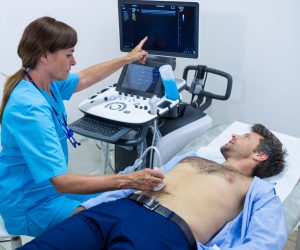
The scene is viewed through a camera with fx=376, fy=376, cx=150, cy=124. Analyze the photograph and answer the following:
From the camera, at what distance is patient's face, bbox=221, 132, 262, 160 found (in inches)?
71.2

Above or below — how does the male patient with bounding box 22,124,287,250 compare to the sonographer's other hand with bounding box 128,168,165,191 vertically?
below

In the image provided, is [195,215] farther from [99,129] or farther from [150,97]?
[150,97]

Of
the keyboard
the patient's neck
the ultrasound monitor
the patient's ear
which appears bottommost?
the patient's neck

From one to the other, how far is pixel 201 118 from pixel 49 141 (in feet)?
3.71

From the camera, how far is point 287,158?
6.54 ft

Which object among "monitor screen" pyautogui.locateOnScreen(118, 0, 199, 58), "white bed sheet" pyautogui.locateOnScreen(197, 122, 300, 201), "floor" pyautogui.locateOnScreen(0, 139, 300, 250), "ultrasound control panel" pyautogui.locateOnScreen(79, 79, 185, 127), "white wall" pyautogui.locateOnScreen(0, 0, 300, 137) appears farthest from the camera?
"floor" pyautogui.locateOnScreen(0, 139, 300, 250)

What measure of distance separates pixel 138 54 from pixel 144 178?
0.95m

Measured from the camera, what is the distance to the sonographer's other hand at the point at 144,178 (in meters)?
1.41

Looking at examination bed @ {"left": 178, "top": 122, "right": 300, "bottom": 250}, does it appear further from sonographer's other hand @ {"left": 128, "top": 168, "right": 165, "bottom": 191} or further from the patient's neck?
sonographer's other hand @ {"left": 128, "top": 168, "right": 165, "bottom": 191}

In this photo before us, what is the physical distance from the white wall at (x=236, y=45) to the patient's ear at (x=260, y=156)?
2.27ft

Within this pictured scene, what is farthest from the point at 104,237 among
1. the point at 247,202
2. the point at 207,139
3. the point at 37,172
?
the point at 207,139

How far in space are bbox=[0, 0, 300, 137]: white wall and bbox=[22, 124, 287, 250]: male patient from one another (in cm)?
68

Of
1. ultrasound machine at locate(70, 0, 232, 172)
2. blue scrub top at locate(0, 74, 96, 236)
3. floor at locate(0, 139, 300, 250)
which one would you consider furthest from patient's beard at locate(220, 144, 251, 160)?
floor at locate(0, 139, 300, 250)

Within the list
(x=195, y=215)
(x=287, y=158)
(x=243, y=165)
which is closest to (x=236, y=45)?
(x=287, y=158)
